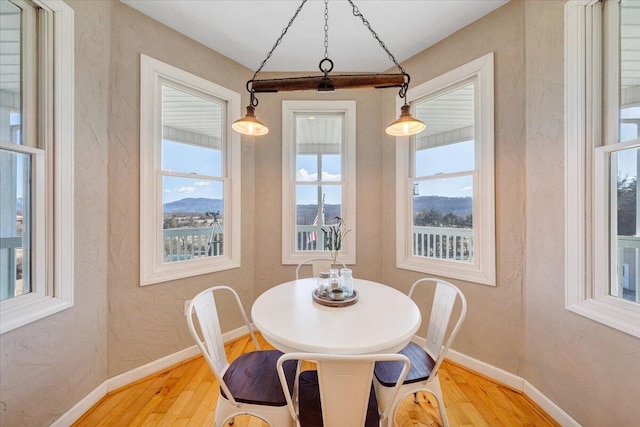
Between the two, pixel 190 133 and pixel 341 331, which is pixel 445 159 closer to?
pixel 341 331

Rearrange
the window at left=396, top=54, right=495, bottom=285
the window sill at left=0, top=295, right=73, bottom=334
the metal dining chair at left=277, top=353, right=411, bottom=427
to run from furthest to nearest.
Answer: the window at left=396, top=54, right=495, bottom=285, the window sill at left=0, top=295, right=73, bottom=334, the metal dining chair at left=277, top=353, right=411, bottom=427

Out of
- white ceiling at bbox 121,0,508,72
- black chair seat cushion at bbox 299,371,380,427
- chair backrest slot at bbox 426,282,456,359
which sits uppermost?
white ceiling at bbox 121,0,508,72

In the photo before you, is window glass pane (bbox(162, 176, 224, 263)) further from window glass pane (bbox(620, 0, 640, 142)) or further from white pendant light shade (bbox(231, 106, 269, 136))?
window glass pane (bbox(620, 0, 640, 142))

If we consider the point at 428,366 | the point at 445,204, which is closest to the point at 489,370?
the point at 428,366

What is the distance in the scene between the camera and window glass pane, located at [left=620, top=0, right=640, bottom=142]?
1335 millimetres

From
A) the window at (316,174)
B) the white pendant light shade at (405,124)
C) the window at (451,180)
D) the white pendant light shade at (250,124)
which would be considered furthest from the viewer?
the window at (316,174)

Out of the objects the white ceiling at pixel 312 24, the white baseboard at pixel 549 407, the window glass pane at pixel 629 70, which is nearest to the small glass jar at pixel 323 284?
the white baseboard at pixel 549 407

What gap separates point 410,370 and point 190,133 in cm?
260

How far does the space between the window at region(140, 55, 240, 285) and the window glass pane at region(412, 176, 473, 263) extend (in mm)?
1880

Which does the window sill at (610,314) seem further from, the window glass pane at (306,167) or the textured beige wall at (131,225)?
the textured beige wall at (131,225)

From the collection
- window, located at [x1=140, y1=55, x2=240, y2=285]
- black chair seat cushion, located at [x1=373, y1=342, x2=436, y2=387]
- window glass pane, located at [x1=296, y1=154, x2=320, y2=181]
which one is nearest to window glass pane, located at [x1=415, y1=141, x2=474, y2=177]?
window glass pane, located at [x1=296, y1=154, x2=320, y2=181]

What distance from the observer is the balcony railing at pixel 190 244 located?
2244 mm

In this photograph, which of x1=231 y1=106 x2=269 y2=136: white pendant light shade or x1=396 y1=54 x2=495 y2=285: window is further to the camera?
x1=396 y1=54 x2=495 y2=285: window

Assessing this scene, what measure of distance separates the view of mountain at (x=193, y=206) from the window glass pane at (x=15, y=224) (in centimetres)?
84
